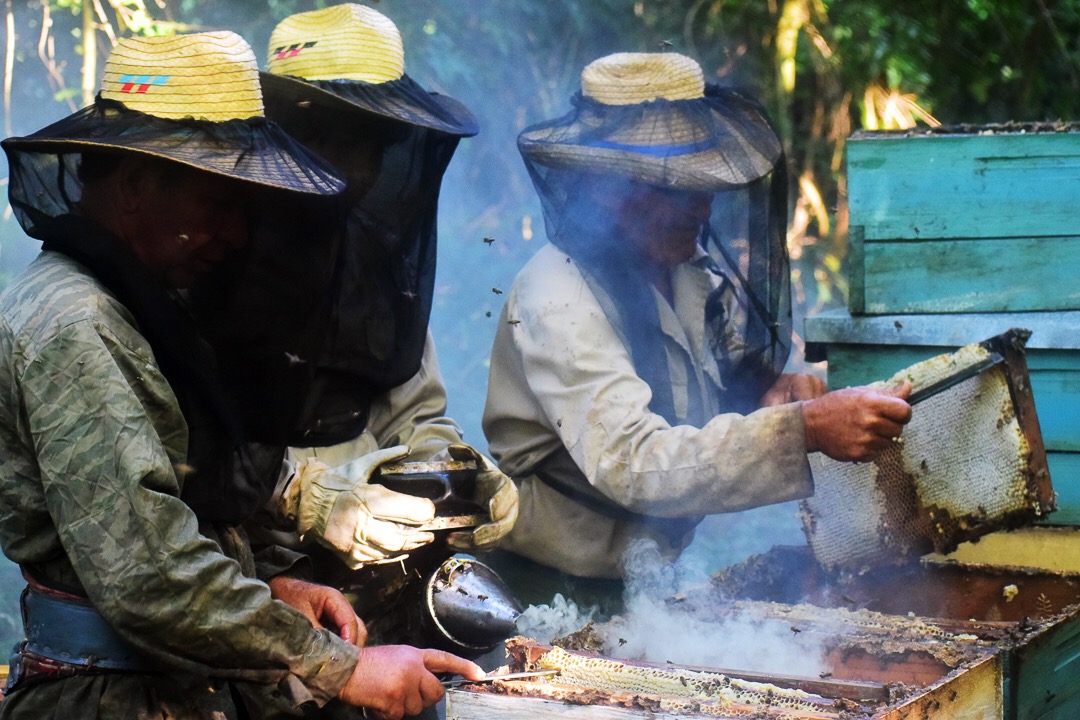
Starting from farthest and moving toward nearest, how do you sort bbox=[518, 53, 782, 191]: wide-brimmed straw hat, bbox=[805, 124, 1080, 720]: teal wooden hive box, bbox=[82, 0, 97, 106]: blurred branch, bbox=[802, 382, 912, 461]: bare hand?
bbox=[82, 0, 97, 106]: blurred branch → bbox=[805, 124, 1080, 720]: teal wooden hive box → bbox=[518, 53, 782, 191]: wide-brimmed straw hat → bbox=[802, 382, 912, 461]: bare hand

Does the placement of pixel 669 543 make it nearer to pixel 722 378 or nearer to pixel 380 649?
pixel 722 378

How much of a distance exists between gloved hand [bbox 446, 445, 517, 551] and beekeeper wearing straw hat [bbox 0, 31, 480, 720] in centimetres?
58

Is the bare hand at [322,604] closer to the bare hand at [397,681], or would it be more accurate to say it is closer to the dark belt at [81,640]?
the bare hand at [397,681]

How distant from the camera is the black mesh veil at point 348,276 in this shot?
2316 millimetres

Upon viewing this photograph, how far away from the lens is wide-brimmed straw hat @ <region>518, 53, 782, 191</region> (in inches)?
115

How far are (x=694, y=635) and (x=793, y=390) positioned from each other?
1236 mm

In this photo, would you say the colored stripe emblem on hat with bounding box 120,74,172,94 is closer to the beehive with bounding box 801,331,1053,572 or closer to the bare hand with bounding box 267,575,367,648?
the bare hand with bounding box 267,575,367,648

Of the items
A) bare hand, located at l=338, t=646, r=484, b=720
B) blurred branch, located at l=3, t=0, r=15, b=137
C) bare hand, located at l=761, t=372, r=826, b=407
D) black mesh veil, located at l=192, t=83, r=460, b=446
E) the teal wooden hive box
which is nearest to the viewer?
bare hand, located at l=338, t=646, r=484, b=720

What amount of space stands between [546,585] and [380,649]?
Answer: 978 millimetres

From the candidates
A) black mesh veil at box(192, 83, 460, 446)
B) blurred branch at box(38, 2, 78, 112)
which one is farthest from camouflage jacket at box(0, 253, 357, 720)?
blurred branch at box(38, 2, 78, 112)

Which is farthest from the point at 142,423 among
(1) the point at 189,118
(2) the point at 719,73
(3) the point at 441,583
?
(2) the point at 719,73

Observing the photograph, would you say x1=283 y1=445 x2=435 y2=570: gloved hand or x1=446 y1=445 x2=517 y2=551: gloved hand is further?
x1=446 y1=445 x2=517 y2=551: gloved hand

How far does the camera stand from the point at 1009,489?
269cm

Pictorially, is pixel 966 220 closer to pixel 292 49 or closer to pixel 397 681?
pixel 292 49
